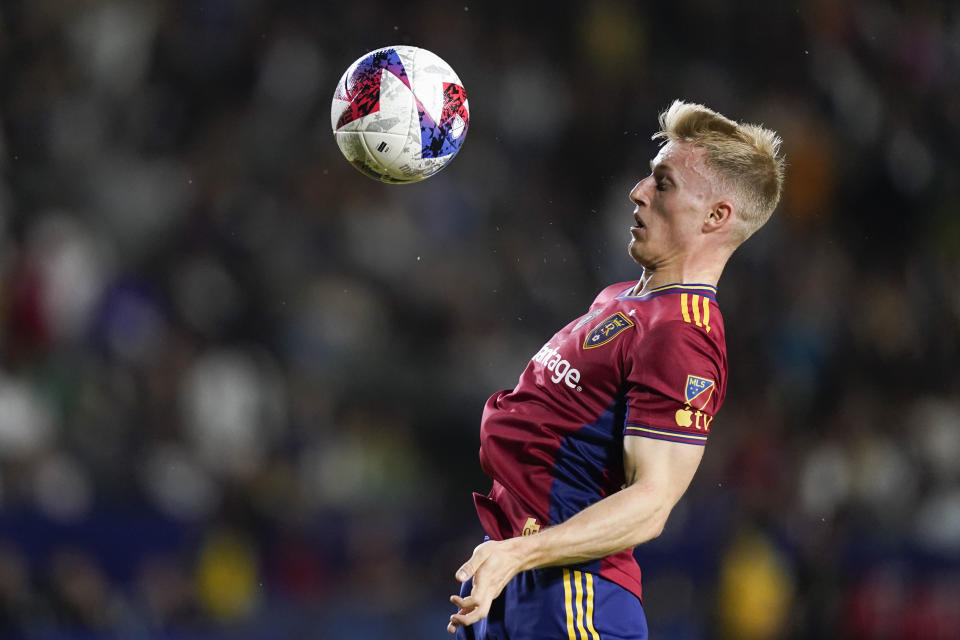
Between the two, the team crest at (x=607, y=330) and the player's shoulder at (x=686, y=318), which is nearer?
the player's shoulder at (x=686, y=318)

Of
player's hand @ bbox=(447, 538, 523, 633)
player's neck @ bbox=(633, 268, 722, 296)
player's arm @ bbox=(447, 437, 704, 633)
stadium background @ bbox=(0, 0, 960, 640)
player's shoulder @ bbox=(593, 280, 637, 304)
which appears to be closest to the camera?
player's hand @ bbox=(447, 538, 523, 633)

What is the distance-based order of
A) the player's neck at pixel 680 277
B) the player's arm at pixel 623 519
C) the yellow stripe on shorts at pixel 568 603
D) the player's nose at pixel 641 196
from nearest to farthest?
the player's arm at pixel 623 519
the yellow stripe on shorts at pixel 568 603
the player's neck at pixel 680 277
the player's nose at pixel 641 196

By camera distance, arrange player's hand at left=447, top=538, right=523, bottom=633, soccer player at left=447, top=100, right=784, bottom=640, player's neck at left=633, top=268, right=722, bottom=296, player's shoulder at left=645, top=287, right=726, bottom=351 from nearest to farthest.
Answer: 1. player's hand at left=447, top=538, right=523, bottom=633
2. soccer player at left=447, top=100, right=784, bottom=640
3. player's shoulder at left=645, top=287, right=726, bottom=351
4. player's neck at left=633, top=268, right=722, bottom=296

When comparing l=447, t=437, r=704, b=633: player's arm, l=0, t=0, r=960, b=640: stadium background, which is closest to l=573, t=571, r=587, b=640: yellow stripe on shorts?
l=447, t=437, r=704, b=633: player's arm

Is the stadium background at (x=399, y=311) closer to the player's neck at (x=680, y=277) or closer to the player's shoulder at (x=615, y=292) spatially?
the player's shoulder at (x=615, y=292)

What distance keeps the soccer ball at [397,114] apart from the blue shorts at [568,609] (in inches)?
55.3

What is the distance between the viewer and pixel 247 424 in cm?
757

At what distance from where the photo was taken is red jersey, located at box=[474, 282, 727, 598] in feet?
10.2

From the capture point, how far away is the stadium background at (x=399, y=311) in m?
6.94

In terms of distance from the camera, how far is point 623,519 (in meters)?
2.99

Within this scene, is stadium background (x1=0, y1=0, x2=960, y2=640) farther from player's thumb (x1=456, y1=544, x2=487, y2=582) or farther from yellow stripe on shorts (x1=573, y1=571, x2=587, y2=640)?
player's thumb (x1=456, y1=544, x2=487, y2=582)

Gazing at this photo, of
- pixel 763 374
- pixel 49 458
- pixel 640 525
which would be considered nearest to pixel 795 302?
pixel 763 374

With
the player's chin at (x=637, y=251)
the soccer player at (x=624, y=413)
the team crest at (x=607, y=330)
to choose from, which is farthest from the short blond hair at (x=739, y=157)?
the team crest at (x=607, y=330)

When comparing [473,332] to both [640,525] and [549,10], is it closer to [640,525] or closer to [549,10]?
[549,10]
